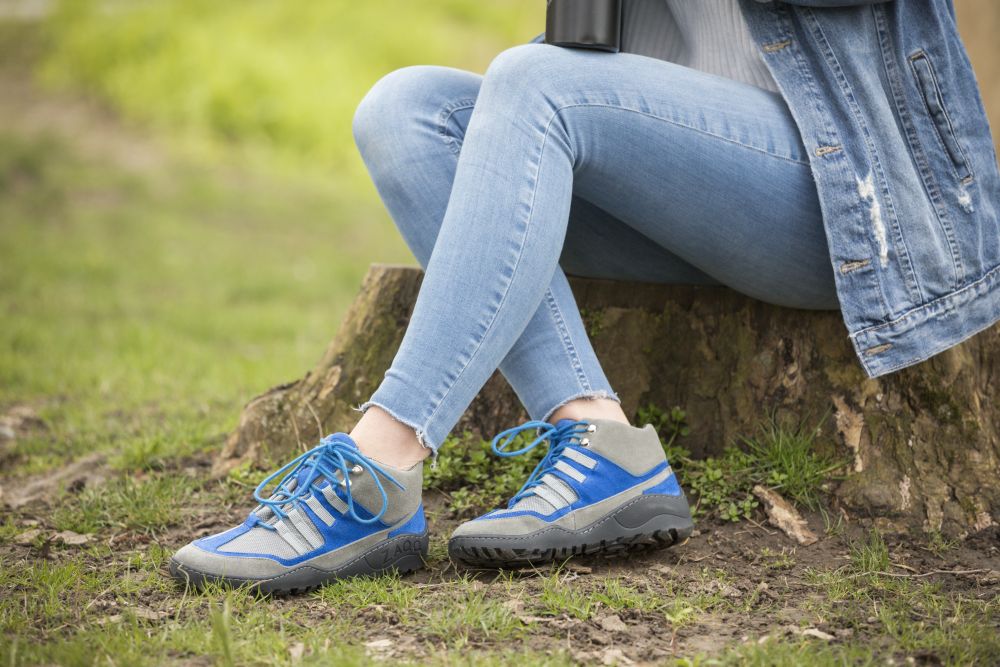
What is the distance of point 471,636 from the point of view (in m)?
1.55

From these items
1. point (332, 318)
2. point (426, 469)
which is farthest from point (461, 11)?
point (426, 469)

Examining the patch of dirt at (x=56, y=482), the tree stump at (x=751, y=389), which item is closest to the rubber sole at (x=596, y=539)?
the tree stump at (x=751, y=389)

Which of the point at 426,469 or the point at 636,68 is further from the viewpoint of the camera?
the point at 426,469

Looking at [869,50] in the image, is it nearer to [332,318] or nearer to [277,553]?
[277,553]

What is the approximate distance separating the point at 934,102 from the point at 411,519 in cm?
122

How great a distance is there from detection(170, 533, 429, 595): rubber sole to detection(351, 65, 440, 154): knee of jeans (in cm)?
80

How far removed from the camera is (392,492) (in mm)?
1733

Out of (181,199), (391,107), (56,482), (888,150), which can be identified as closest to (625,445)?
(888,150)

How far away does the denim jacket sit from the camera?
1690mm

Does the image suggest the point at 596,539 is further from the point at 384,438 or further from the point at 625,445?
the point at 384,438

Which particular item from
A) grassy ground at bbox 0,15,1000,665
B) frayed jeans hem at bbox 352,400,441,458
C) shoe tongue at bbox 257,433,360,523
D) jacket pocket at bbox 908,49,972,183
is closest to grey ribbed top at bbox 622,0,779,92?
jacket pocket at bbox 908,49,972,183

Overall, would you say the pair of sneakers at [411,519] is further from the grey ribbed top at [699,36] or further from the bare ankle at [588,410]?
the grey ribbed top at [699,36]

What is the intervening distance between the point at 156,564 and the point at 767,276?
1330 millimetres

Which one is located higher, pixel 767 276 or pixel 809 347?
pixel 767 276
